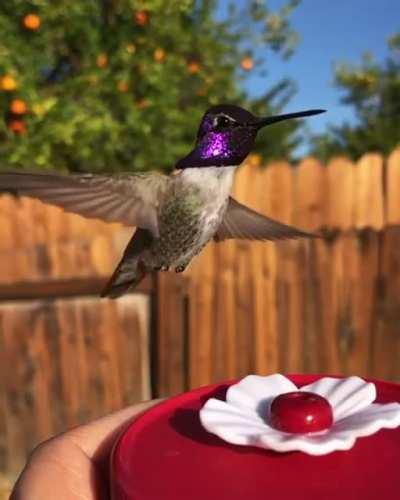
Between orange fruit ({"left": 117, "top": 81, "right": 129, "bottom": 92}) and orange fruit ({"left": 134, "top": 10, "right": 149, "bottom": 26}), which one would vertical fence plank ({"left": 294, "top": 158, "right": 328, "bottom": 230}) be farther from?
orange fruit ({"left": 134, "top": 10, "right": 149, "bottom": 26})

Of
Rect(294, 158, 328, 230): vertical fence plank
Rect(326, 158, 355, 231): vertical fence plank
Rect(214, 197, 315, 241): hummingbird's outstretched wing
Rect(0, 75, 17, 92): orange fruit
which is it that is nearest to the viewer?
Rect(214, 197, 315, 241): hummingbird's outstretched wing

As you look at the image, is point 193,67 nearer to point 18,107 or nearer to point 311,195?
point 18,107

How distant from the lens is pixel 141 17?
656 centimetres

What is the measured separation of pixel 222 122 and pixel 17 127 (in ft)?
15.6

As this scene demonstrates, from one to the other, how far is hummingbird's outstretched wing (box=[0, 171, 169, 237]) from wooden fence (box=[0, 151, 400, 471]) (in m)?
3.10

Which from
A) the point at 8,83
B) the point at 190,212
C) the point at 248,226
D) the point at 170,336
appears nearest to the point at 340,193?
the point at 170,336

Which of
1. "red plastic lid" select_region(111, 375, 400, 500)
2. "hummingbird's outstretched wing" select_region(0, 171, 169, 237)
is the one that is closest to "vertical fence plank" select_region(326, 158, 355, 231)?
"hummingbird's outstretched wing" select_region(0, 171, 169, 237)

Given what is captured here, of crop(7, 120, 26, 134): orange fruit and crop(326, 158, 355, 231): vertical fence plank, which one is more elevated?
crop(7, 120, 26, 134): orange fruit

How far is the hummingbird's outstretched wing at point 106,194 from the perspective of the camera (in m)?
1.68

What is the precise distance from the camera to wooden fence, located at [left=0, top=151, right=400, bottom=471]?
502 cm

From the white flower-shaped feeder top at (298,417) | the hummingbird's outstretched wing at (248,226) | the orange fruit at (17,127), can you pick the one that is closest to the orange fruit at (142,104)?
the orange fruit at (17,127)

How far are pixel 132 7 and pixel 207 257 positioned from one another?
2613 millimetres

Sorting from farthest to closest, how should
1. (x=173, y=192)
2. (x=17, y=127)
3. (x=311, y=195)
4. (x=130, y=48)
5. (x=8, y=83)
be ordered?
1. (x=130, y=48)
2. (x=17, y=127)
3. (x=8, y=83)
4. (x=311, y=195)
5. (x=173, y=192)

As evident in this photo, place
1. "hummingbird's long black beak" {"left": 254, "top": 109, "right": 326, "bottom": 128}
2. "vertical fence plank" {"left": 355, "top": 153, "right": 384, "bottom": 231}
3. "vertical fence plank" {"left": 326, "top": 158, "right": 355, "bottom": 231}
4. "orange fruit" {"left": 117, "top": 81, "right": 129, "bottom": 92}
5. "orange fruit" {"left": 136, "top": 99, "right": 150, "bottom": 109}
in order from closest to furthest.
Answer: "hummingbird's long black beak" {"left": 254, "top": 109, "right": 326, "bottom": 128} → "vertical fence plank" {"left": 326, "top": 158, "right": 355, "bottom": 231} → "vertical fence plank" {"left": 355, "top": 153, "right": 384, "bottom": 231} → "orange fruit" {"left": 117, "top": 81, "right": 129, "bottom": 92} → "orange fruit" {"left": 136, "top": 99, "right": 150, "bottom": 109}
